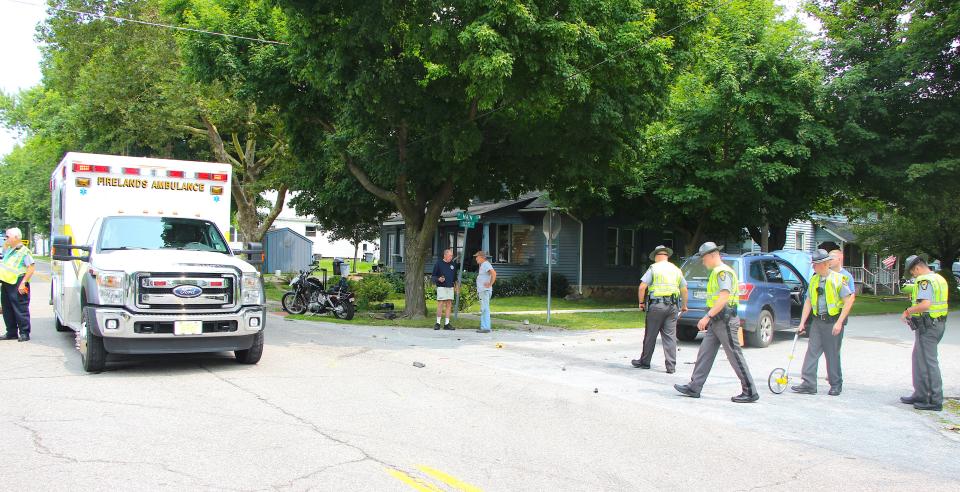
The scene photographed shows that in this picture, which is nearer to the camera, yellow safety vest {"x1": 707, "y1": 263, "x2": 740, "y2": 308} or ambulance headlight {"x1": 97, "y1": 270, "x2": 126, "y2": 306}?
yellow safety vest {"x1": 707, "y1": 263, "x2": 740, "y2": 308}

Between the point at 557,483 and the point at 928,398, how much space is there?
18.4ft

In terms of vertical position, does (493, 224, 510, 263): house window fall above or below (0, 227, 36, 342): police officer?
above

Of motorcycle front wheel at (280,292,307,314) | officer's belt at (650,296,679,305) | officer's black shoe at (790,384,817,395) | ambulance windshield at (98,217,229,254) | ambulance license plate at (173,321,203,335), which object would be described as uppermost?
ambulance windshield at (98,217,229,254)

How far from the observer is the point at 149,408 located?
7.06m

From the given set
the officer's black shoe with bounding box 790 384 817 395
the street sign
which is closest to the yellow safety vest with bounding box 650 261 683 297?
the officer's black shoe with bounding box 790 384 817 395

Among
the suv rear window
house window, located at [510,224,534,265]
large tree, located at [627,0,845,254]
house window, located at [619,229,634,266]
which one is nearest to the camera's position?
the suv rear window

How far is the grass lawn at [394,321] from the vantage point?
16609 millimetres

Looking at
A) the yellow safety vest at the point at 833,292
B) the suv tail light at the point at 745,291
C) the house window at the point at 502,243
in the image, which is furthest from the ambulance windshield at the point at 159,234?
the house window at the point at 502,243

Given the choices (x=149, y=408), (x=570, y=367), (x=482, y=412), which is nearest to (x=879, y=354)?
(x=570, y=367)

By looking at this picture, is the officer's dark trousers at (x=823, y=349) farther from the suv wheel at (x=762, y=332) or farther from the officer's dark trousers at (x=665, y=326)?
the suv wheel at (x=762, y=332)

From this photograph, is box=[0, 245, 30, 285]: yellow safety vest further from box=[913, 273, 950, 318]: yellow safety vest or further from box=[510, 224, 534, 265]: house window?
box=[510, 224, 534, 265]: house window

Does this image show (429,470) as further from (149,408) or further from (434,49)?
(434,49)

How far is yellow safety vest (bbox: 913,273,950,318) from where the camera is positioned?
828 centimetres

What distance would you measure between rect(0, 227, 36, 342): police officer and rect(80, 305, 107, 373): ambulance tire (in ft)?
10.9
